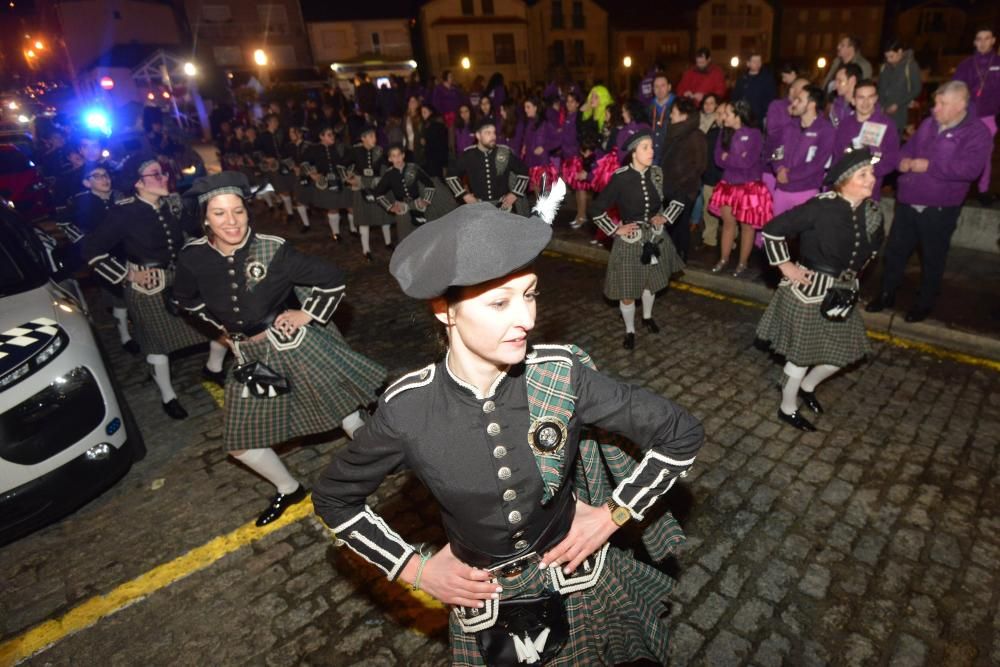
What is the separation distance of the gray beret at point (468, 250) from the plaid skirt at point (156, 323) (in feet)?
16.3

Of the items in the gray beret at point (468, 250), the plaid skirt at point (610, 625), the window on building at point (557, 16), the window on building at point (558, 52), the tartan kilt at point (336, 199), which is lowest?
the plaid skirt at point (610, 625)

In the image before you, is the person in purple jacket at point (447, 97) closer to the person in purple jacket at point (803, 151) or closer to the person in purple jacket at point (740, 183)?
the person in purple jacket at point (740, 183)

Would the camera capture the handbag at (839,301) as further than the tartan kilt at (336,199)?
No

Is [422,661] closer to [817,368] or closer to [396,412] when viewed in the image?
[396,412]

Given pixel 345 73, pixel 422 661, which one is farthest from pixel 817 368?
pixel 345 73

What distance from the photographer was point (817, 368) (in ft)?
15.5

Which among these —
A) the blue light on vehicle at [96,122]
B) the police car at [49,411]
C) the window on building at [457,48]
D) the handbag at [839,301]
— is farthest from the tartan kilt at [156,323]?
the window on building at [457,48]

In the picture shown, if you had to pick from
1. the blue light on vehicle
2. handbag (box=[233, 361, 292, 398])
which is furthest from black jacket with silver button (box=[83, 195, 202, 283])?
the blue light on vehicle

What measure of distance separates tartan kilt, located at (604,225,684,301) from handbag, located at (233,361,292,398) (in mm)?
3840

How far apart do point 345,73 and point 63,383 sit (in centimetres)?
4572

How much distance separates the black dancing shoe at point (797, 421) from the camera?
4.68m

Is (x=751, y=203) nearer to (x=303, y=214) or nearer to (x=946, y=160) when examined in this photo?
(x=946, y=160)

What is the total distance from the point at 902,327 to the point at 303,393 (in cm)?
622

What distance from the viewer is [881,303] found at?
20.6 ft
